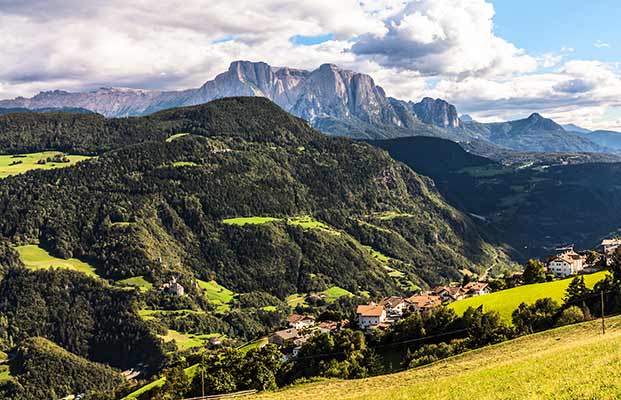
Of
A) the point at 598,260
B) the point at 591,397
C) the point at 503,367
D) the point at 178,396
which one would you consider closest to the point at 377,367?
the point at 178,396

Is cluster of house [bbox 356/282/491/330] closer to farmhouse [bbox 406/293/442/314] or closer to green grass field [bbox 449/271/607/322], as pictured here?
farmhouse [bbox 406/293/442/314]

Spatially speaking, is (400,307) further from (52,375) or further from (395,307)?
(52,375)

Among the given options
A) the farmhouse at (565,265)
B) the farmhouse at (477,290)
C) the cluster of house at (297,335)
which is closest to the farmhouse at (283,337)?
the cluster of house at (297,335)

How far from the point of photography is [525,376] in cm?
3122

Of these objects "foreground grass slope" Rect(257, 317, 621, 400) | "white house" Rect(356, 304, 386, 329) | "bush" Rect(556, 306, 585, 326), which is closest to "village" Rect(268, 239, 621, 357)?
"white house" Rect(356, 304, 386, 329)

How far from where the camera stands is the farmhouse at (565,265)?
138 meters

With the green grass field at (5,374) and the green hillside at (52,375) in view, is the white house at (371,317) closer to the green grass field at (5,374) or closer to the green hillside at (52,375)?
the green hillside at (52,375)

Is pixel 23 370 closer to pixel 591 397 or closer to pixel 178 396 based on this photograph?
pixel 178 396

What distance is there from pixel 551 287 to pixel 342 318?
52711mm

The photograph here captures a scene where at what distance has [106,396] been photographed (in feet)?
451

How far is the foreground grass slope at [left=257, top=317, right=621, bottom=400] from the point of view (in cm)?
2511

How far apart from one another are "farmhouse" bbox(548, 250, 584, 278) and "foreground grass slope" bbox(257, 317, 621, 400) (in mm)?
88990

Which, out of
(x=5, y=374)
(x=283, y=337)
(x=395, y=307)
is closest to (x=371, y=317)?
(x=395, y=307)

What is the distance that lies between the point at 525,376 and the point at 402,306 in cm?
10885
